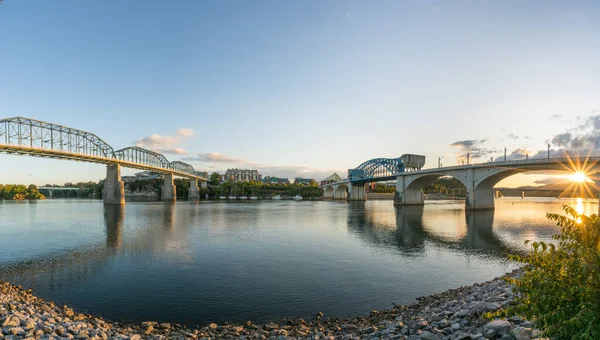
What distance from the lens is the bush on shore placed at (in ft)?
14.1

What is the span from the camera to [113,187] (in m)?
85.2

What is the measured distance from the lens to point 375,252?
889 inches

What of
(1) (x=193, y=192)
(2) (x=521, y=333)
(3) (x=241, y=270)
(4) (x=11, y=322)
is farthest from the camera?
(1) (x=193, y=192)

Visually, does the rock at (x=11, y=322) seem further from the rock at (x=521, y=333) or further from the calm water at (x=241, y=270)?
the rock at (x=521, y=333)

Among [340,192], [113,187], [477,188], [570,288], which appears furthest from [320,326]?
[340,192]

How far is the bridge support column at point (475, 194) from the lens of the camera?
60156mm

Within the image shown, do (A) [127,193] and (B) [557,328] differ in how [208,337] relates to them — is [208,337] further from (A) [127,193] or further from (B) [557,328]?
(A) [127,193]

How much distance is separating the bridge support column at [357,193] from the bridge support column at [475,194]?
205 ft

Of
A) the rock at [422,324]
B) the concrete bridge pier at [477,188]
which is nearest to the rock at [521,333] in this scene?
the rock at [422,324]

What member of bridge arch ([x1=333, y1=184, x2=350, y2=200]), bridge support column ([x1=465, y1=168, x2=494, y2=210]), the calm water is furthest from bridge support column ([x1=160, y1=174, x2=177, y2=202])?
bridge support column ([x1=465, y1=168, x2=494, y2=210])

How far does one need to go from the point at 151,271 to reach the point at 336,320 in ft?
38.1

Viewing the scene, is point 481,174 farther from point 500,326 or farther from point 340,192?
point 340,192

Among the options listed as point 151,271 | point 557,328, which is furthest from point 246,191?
point 557,328

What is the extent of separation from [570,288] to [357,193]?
4792 inches
